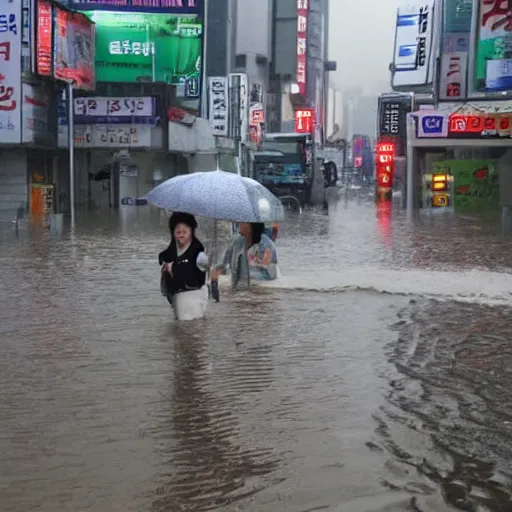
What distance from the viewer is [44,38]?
3300 centimetres

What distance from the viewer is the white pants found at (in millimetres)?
9539

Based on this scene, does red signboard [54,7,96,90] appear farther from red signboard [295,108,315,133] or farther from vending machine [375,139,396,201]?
red signboard [295,108,315,133]

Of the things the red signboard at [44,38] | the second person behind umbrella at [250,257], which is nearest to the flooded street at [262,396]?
the second person behind umbrella at [250,257]

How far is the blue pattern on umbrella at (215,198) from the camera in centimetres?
1020

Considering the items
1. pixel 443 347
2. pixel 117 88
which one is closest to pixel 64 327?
pixel 443 347

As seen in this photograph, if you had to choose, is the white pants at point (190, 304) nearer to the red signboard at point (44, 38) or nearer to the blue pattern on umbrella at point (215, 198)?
the blue pattern on umbrella at point (215, 198)

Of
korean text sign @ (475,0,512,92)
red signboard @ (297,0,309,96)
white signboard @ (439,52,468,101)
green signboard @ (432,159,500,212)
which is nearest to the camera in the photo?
korean text sign @ (475,0,512,92)

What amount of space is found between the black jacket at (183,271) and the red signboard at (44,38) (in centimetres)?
2514

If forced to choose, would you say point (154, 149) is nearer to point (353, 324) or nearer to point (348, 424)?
point (353, 324)

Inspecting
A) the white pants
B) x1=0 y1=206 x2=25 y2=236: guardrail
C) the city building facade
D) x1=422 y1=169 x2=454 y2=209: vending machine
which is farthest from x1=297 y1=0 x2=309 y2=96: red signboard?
the white pants

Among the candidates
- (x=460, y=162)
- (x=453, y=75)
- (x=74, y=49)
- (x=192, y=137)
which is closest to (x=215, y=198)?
(x=453, y=75)

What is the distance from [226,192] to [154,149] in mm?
30540

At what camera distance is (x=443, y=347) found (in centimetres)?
863

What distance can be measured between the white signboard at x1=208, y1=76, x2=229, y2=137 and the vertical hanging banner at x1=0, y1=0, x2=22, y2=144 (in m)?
16.9
